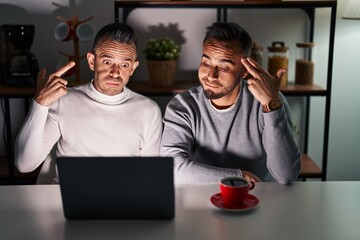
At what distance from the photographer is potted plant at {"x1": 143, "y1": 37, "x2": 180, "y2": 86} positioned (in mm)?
2684

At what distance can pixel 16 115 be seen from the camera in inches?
117

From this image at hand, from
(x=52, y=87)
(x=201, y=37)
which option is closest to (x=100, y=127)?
(x=52, y=87)

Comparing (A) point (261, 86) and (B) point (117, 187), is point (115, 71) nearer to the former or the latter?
(A) point (261, 86)

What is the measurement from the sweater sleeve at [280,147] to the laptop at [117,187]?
1.58ft

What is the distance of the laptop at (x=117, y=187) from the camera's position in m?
1.27

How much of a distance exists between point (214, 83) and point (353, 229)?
71 cm

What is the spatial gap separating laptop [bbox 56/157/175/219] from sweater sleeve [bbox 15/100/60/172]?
1.64 feet

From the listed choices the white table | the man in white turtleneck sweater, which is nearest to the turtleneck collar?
the man in white turtleneck sweater

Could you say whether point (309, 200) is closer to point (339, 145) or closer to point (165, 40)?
point (165, 40)

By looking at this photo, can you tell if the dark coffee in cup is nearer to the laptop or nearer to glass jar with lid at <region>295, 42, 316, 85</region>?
the laptop

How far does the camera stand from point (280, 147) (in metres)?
1.70

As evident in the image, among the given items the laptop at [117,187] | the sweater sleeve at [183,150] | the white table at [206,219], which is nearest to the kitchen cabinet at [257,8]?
the sweater sleeve at [183,150]

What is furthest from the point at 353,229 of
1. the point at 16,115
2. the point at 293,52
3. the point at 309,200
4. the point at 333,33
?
the point at 16,115

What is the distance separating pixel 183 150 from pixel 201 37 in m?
1.25
